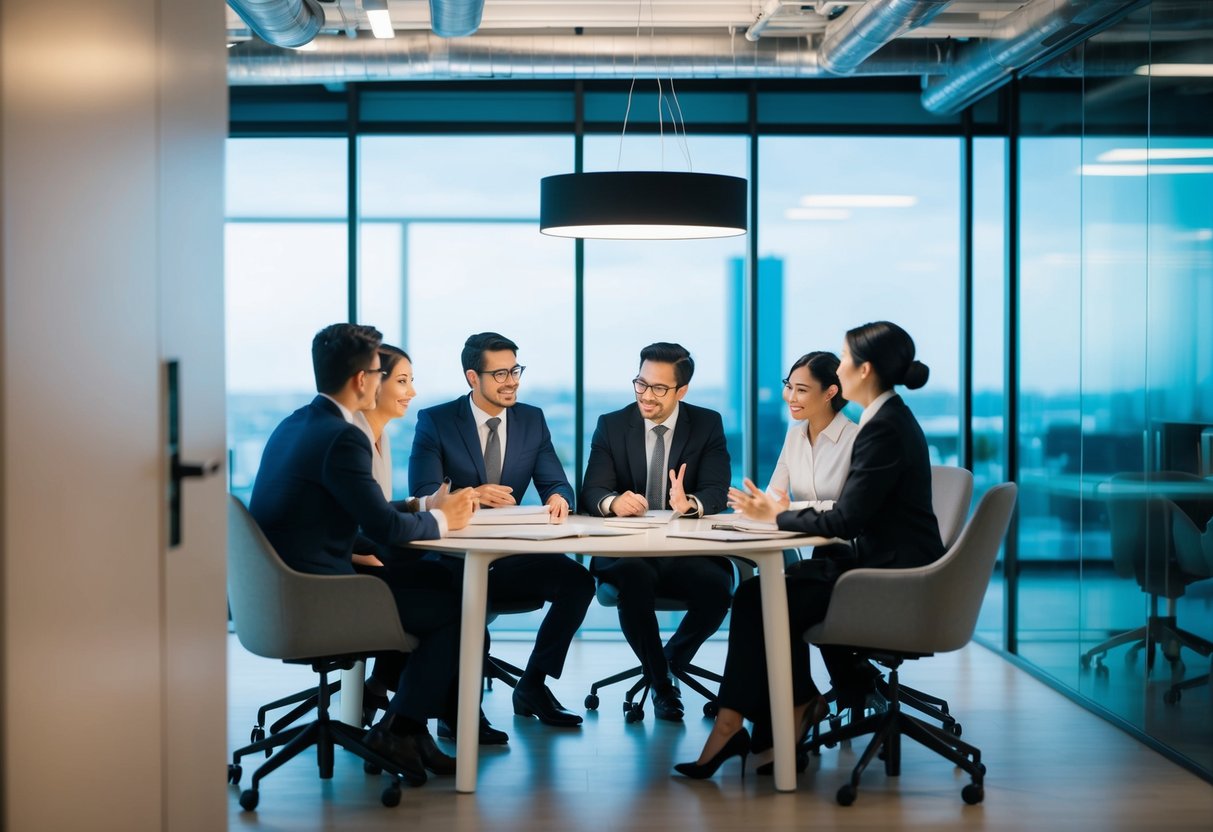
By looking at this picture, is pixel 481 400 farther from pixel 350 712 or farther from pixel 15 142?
pixel 15 142

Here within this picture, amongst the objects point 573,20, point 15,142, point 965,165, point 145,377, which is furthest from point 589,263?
point 15,142

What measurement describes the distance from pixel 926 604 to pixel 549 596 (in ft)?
5.07

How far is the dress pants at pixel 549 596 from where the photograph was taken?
15.4 ft

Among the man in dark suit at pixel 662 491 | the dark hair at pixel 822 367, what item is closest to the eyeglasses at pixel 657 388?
the man in dark suit at pixel 662 491

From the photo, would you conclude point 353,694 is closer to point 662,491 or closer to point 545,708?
point 545,708

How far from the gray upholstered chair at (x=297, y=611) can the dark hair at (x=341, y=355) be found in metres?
0.55

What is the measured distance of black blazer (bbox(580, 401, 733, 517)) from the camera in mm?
5223

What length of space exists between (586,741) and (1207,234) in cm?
293

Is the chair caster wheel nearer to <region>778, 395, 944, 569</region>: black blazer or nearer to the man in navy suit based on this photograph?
the man in navy suit

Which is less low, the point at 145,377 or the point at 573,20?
the point at 573,20

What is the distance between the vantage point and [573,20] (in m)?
6.29

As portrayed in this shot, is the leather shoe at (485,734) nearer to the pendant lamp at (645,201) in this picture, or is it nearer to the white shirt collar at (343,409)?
the white shirt collar at (343,409)

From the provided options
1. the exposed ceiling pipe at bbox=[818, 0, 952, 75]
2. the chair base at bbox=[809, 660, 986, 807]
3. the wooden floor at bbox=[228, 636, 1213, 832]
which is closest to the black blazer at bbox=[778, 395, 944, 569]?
the chair base at bbox=[809, 660, 986, 807]

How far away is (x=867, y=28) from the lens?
5.25 metres
